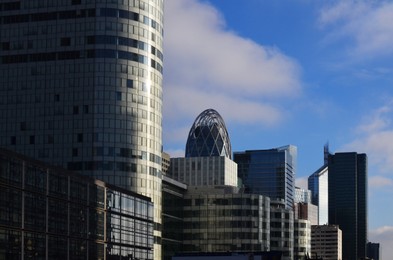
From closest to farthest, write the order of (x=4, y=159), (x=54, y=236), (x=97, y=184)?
(x=4, y=159) → (x=54, y=236) → (x=97, y=184)

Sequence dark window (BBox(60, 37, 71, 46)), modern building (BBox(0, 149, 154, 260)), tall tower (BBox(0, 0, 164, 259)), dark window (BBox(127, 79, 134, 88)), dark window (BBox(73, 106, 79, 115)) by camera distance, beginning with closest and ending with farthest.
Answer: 1. modern building (BBox(0, 149, 154, 260))
2. tall tower (BBox(0, 0, 164, 259))
3. dark window (BBox(73, 106, 79, 115))
4. dark window (BBox(127, 79, 134, 88))
5. dark window (BBox(60, 37, 71, 46))

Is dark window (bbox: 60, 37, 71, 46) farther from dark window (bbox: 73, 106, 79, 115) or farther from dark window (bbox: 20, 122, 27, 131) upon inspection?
dark window (bbox: 20, 122, 27, 131)

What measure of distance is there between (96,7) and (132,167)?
35609 millimetres

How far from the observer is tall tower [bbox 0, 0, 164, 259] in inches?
7338

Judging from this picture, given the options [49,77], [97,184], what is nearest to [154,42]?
[49,77]

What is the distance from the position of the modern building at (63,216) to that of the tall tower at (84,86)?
21208 mm

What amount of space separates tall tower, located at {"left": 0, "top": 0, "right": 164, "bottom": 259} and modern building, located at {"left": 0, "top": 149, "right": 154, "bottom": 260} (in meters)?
21.2

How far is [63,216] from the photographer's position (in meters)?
131

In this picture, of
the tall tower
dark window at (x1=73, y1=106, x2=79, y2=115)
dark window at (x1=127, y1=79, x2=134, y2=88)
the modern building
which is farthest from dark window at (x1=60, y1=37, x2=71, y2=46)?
the modern building

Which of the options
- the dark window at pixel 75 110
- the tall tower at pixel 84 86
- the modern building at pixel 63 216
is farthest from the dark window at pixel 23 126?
the modern building at pixel 63 216

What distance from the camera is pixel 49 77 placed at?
627 feet

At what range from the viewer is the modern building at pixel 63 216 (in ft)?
380

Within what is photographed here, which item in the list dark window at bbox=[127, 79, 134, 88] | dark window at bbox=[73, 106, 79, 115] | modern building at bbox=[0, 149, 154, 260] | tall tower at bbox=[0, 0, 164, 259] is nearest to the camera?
modern building at bbox=[0, 149, 154, 260]

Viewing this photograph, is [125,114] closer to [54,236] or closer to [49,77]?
[49,77]
